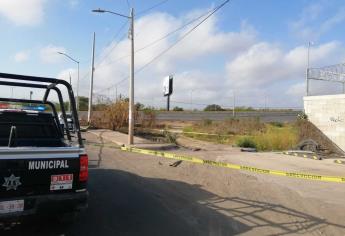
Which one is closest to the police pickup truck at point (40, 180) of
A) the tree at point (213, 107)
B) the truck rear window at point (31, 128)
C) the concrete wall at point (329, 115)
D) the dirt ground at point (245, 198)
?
the truck rear window at point (31, 128)

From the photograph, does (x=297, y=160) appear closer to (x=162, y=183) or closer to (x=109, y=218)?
(x=162, y=183)

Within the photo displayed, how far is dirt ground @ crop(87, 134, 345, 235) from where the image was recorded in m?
7.45

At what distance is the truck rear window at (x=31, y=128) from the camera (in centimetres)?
775

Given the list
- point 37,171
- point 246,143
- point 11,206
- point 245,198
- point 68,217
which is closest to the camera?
point 11,206

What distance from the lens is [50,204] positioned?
580 centimetres

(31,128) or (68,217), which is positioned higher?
(31,128)

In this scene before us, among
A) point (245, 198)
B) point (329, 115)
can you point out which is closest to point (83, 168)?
point (245, 198)

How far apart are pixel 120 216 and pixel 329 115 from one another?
1573 centimetres

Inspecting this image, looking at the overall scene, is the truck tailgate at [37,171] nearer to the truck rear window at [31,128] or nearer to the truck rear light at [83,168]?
the truck rear light at [83,168]

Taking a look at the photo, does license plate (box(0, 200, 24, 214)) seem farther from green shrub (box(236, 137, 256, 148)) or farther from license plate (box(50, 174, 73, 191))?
green shrub (box(236, 137, 256, 148))

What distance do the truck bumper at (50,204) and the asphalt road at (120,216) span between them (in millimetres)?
577

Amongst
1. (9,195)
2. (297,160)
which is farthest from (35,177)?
(297,160)

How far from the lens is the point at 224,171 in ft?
43.4

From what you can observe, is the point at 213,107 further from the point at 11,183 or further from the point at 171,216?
the point at 11,183
